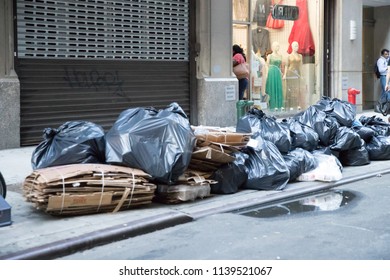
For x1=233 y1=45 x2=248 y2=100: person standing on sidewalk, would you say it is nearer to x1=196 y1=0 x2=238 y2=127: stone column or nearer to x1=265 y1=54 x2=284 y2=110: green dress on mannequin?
x1=196 y1=0 x2=238 y2=127: stone column

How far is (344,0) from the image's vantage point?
16.8 m

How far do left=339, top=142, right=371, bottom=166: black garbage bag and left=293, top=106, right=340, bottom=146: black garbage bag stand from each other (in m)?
0.52

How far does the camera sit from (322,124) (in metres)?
9.18

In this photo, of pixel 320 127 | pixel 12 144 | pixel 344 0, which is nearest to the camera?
pixel 320 127

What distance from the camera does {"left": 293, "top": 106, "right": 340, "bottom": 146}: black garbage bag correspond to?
30.0 ft

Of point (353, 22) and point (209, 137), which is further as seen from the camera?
point (353, 22)

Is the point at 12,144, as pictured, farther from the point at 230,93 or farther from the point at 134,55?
the point at 230,93

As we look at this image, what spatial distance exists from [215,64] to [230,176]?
6.22 meters

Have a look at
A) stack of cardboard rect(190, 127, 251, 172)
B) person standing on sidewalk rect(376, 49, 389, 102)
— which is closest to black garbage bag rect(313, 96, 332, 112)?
stack of cardboard rect(190, 127, 251, 172)

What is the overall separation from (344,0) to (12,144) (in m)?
10.9

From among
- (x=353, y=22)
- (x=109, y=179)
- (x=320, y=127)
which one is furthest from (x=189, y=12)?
(x=109, y=179)

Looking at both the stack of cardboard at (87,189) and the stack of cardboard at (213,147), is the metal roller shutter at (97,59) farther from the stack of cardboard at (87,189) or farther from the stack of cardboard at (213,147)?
the stack of cardboard at (87,189)

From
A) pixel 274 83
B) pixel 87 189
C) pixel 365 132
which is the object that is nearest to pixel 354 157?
pixel 365 132

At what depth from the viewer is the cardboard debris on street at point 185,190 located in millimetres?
6676
